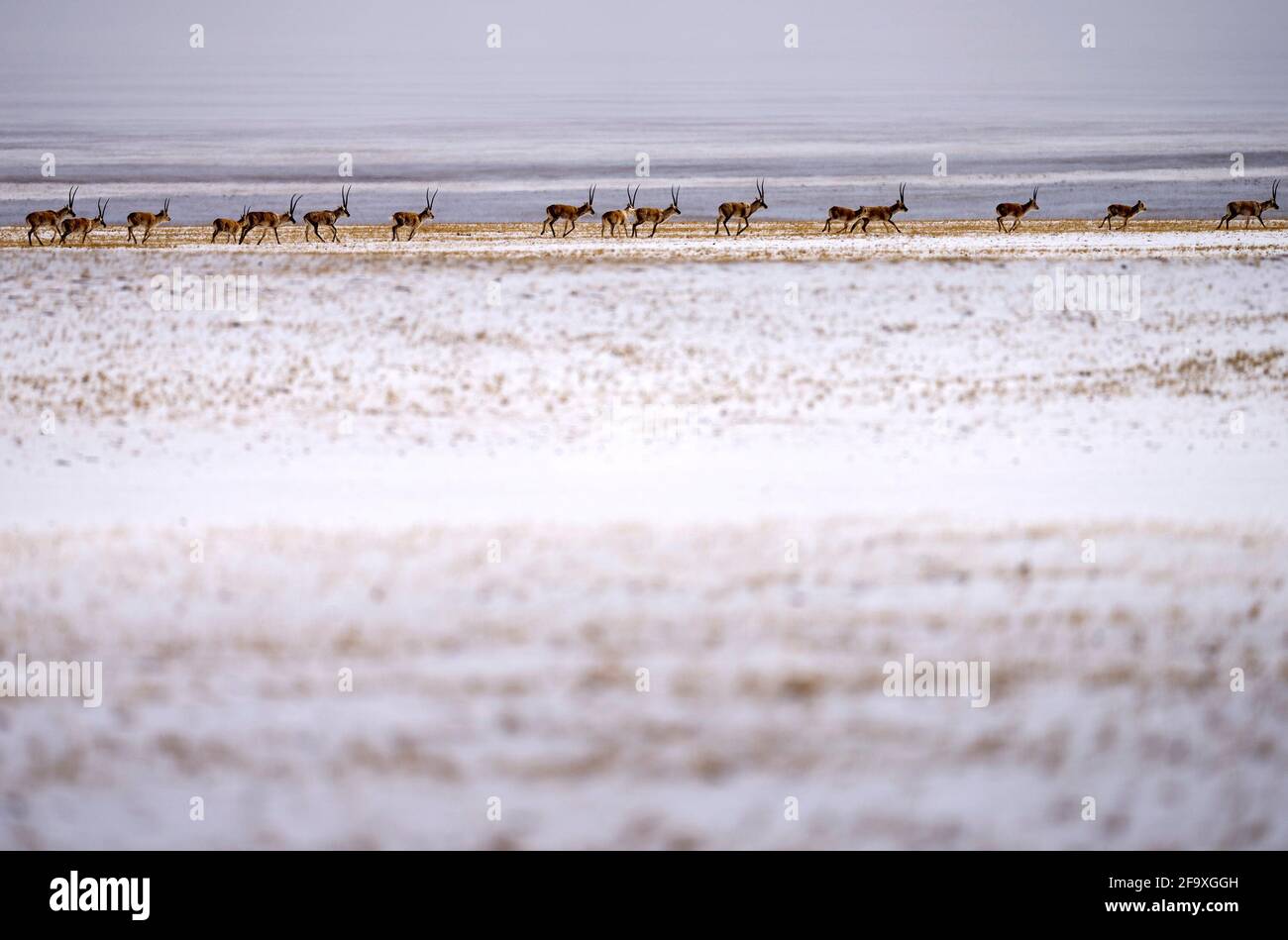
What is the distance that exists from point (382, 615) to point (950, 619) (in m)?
3.51

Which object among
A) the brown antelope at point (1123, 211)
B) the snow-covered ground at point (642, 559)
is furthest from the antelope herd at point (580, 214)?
the snow-covered ground at point (642, 559)

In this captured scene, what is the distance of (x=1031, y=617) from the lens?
7520 mm

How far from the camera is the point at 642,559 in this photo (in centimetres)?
866

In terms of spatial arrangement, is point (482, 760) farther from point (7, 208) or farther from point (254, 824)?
point (7, 208)

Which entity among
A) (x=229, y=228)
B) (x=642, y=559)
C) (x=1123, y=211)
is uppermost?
(x=1123, y=211)

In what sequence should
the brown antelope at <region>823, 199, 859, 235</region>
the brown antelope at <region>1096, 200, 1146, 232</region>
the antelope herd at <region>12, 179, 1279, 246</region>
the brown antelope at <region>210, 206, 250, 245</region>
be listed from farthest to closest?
the brown antelope at <region>823, 199, 859, 235</region>
the brown antelope at <region>1096, 200, 1146, 232</region>
the antelope herd at <region>12, 179, 1279, 246</region>
the brown antelope at <region>210, 206, 250, 245</region>

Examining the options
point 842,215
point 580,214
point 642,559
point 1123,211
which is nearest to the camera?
point 642,559

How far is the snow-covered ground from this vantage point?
18.8 ft

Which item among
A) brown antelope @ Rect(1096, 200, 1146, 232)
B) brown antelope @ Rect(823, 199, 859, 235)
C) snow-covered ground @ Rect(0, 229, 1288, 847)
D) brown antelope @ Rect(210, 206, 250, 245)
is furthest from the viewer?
brown antelope @ Rect(823, 199, 859, 235)

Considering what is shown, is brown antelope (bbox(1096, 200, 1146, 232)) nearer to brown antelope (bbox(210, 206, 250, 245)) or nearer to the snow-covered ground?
the snow-covered ground

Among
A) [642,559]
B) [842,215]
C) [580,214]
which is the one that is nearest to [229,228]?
[580,214]

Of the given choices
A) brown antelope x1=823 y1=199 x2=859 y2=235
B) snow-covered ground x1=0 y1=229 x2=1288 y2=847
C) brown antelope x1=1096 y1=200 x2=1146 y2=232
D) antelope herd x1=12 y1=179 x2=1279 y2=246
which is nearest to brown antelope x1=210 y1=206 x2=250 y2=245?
antelope herd x1=12 y1=179 x2=1279 y2=246

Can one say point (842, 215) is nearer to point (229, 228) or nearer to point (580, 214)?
point (580, 214)

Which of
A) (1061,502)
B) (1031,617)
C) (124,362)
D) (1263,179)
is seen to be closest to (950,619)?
(1031,617)
